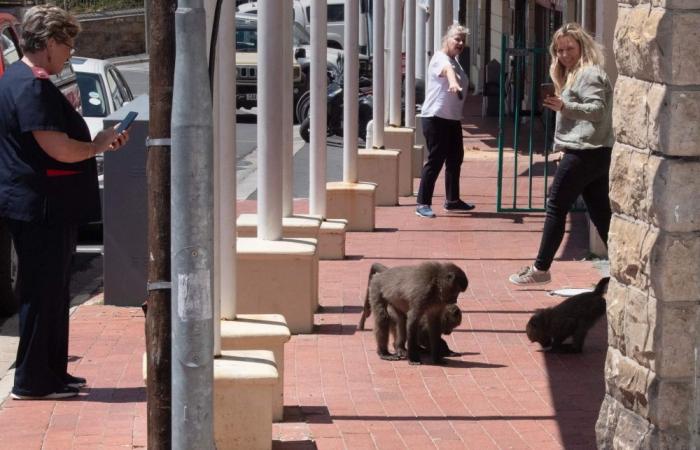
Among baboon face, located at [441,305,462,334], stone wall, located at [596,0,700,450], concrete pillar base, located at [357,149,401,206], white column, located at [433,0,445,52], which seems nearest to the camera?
stone wall, located at [596,0,700,450]

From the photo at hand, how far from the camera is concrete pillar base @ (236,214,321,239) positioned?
10203 millimetres

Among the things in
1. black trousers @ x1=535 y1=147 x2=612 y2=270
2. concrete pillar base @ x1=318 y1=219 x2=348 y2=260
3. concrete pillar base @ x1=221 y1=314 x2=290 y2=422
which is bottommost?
concrete pillar base @ x1=318 y1=219 x2=348 y2=260

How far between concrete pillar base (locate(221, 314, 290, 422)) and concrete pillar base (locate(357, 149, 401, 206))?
8.58 metres

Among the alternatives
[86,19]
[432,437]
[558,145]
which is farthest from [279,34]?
[86,19]

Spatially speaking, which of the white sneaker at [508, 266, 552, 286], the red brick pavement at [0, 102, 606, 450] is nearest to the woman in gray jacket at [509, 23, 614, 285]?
the white sneaker at [508, 266, 552, 286]

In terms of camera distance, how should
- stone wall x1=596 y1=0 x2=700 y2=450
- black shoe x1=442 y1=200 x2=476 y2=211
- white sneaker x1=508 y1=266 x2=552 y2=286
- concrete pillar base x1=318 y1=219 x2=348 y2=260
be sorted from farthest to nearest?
black shoe x1=442 y1=200 x2=476 y2=211
concrete pillar base x1=318 y1=219 x2=348 y2=260
white sneaker x1=508 y1=266 x2=552 y2=286
stone wall x1=596 y1=0 x2=700 y2=450

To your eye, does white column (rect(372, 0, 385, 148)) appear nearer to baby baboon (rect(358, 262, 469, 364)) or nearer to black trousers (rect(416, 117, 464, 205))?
black trousers (rect(416, 117, 464, 205))

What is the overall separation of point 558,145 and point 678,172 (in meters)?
4.74

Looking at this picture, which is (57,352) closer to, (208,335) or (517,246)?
(208,335)

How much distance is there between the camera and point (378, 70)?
15953 millimetres

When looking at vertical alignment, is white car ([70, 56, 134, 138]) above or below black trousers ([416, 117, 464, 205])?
above

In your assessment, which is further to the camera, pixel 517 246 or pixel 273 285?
pixel 517 246

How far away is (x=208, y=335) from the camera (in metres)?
5.21

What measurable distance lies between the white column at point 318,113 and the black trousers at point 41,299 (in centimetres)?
409
